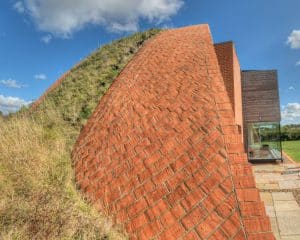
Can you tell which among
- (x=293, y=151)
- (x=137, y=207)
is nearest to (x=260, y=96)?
(x=293, y=151)

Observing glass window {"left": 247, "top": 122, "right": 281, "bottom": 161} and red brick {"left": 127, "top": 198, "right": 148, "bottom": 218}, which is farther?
glass window {"left": 247, "top": 122, "right": 281, "bottom": 161}

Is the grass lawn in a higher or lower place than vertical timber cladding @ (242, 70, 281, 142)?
lower

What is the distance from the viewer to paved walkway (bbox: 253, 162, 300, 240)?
5.97 meters

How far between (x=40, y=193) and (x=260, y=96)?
49.6 ft

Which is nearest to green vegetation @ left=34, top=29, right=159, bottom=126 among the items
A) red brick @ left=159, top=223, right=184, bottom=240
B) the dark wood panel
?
red brick @ left=159, top=223, right=184, bottom=240

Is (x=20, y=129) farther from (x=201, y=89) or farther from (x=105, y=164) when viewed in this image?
(x=201, y=89)

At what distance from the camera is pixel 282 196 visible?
27.7 feet

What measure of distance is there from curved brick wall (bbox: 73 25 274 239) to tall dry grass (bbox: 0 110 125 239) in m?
0.32

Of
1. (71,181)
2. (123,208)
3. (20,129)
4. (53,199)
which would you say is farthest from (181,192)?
(20,129)

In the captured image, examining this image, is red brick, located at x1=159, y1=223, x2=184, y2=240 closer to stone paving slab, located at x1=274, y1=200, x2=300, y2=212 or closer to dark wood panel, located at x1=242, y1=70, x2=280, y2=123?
stone paving slab, located at x1=274, y1=200, x2=300, y2=212

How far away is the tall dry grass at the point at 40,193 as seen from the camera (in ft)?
9.61

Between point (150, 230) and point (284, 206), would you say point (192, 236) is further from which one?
point (284, 206)

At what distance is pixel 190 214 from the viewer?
3193mm

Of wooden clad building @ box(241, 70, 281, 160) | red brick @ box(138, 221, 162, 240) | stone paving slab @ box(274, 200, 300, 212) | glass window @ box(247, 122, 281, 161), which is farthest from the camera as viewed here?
wooden clad building @ box(241, 70, 281, 160)
